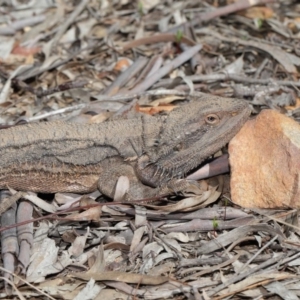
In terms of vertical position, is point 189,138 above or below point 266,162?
above

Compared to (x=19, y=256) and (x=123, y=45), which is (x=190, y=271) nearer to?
(x=19, y=256)

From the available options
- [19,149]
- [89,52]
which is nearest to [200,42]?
[89,52]

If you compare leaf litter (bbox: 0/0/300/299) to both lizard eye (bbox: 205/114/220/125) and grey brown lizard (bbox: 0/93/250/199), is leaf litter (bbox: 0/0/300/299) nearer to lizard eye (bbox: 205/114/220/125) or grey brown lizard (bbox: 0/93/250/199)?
grey brown lizard (bbox: 0/93/250/199)

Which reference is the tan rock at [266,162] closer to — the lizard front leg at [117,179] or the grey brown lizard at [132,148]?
the grey brown lizard at [132,148]

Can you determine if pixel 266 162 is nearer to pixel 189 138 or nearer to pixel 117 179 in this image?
pixel 189 138

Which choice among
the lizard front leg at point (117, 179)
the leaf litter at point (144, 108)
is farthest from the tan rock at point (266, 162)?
the lizard front leg at point (117, 179)

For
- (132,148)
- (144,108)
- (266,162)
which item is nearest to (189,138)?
(132,148)

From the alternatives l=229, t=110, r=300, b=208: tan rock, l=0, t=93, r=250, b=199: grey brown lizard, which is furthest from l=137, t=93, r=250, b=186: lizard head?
l=229, t=110, r=300, b=208: tan rock
